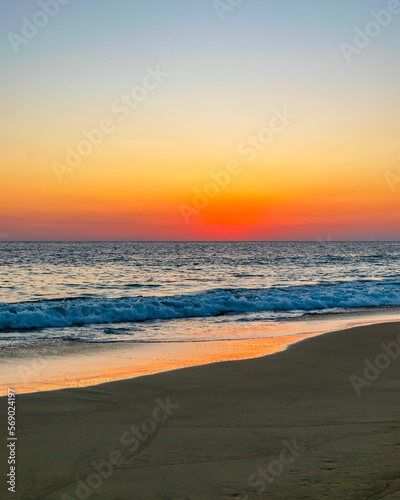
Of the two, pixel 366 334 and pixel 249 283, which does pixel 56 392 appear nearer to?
pixel 366 334

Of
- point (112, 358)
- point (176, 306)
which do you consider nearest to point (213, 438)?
point (112, 358)

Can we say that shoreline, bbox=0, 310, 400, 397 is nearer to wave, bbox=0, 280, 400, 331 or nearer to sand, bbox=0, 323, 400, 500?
sand, bbox=0, 323, 400, 500

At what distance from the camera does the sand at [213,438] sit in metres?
4.54

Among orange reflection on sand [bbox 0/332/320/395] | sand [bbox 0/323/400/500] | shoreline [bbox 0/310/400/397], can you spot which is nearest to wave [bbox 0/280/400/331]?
shoreline [bbox 0/310/400/397]

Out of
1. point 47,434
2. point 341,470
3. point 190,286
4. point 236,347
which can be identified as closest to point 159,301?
point 236,347

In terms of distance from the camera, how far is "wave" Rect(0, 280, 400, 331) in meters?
18.2

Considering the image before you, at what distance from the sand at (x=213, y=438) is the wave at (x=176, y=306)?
10.5 meters

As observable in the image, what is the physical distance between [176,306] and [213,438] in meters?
16.4

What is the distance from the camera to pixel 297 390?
805 centimetres

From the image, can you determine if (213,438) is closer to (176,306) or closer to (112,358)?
(112,358)

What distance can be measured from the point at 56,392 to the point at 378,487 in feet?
16.6

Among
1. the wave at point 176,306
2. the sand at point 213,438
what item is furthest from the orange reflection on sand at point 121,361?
the wave at point 176,306

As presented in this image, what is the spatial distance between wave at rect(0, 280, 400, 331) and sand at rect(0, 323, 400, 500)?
10.5 m

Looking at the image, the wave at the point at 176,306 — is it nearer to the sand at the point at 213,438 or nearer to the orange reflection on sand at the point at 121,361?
the orange reflection on sand at the point at 121,361
